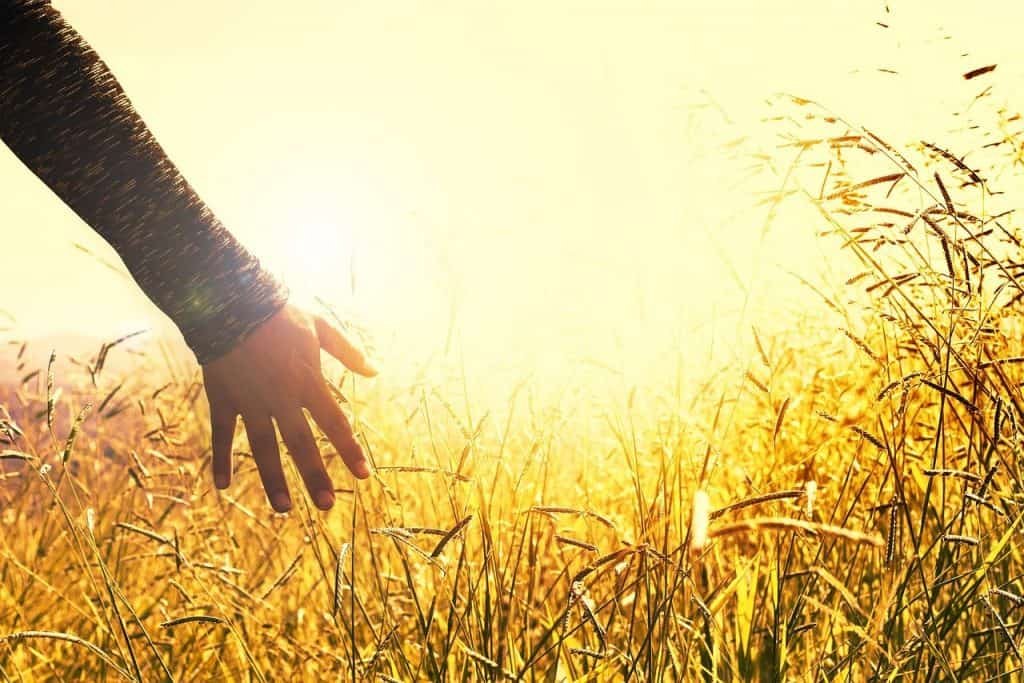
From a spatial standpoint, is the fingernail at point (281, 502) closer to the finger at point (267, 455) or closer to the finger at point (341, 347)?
the finger at point (267, 455)

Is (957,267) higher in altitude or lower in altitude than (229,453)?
higher

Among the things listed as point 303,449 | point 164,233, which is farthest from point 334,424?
point 164,233

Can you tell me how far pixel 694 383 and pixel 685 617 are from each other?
1071 mm

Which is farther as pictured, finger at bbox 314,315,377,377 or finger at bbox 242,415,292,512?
finger at bbox 314,315,377,377

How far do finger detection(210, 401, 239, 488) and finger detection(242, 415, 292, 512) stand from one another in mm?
40

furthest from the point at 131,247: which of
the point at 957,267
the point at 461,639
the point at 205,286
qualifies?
the point at 957,267

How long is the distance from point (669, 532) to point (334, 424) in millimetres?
534

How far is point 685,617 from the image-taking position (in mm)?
1072

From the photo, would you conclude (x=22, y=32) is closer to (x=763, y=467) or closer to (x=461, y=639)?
(x=461, y=639)

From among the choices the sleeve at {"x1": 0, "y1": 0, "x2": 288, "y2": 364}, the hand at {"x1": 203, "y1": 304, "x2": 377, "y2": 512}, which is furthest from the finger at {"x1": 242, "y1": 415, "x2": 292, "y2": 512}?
the sleeve at {"x1": 0, "y1": 0, "x2": 288, "y2": 364}

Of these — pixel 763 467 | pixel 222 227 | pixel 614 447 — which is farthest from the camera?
pixel 614 447

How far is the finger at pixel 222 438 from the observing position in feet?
3.61

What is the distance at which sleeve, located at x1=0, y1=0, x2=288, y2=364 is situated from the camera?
1.05 m

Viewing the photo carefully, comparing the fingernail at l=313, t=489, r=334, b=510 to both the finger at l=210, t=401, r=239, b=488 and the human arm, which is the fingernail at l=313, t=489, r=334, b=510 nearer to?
the human arm
